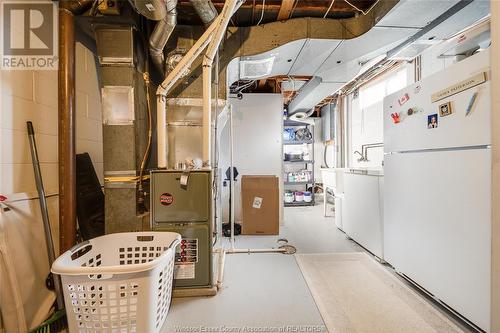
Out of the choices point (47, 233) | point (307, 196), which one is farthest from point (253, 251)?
point (307, 196)

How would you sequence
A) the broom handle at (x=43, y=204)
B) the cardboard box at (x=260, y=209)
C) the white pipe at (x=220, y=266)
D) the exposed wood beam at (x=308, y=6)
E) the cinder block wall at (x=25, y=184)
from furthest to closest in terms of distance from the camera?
the cardboard box at (x=260, y=209) < the exposed wood beam at (x=308, y=6) < the white pipe at (x=220, y=266) < the broom handle at (x=43, y=204) < the cinder block wall at (x=25, y=184)

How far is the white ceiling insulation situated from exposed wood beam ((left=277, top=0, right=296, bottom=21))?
27 centimetres

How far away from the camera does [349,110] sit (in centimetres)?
509

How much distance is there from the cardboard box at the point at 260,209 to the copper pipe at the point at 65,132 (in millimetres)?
2186

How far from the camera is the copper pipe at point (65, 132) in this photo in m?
1.70

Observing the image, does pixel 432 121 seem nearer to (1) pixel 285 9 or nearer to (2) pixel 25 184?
(1) pixel 285 9

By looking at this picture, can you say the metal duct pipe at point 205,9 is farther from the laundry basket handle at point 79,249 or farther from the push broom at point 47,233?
the laundry basket handle at point 79,249

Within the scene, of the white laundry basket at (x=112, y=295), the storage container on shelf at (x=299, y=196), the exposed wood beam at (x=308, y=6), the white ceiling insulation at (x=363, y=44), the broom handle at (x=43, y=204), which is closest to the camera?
the white laundry basket at (x=112, y=295)

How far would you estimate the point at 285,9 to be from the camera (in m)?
2.14

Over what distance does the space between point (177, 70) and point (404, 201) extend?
227 centimetres

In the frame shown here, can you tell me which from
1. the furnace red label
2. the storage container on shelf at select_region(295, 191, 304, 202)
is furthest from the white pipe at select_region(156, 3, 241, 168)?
the storage container on shelf at select_region(295, 191, 304, 202)

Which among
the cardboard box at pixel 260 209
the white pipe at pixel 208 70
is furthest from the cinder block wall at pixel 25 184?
the cardboard box at pixel 260 209

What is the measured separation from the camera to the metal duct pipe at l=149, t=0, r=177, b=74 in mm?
1688

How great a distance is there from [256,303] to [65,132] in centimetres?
196
